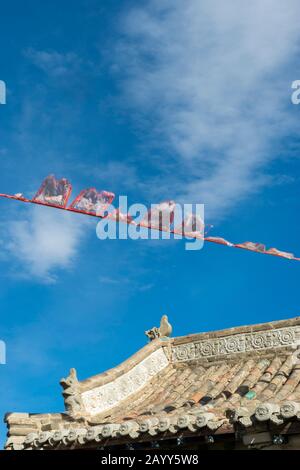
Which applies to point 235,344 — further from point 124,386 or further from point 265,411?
point 265,411

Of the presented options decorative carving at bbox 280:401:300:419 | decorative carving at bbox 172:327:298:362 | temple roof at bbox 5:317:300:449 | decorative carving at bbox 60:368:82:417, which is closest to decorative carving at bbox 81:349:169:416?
temple roof at bbox 5:317:300:449

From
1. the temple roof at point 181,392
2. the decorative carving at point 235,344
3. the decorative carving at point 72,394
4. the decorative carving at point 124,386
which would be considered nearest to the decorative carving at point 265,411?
the temple roof at point 181,392

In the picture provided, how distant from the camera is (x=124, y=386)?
13312mm

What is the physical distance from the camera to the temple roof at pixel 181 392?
9414 mm

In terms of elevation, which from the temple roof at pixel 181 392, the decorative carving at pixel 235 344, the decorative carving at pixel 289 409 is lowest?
the decorative carving at pixel 289 409

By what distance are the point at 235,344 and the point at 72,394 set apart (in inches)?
129

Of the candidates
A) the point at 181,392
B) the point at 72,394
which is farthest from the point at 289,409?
the point at 72,394

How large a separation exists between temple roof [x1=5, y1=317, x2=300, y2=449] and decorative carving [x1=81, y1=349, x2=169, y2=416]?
0.7 inches

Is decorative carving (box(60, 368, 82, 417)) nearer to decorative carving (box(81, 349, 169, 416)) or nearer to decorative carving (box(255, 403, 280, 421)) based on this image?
decorative carving (box(81, 349, 169, 416))

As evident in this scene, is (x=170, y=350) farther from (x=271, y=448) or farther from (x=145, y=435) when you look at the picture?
(x=271, y=448)

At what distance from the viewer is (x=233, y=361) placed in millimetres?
13094

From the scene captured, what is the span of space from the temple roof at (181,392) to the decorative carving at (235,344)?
0.06 ft

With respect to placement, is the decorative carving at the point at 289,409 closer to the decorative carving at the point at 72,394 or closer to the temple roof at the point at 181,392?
the temple roof at the point at 181,392

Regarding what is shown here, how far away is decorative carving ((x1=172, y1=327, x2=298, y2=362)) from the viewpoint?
12.6 metres
